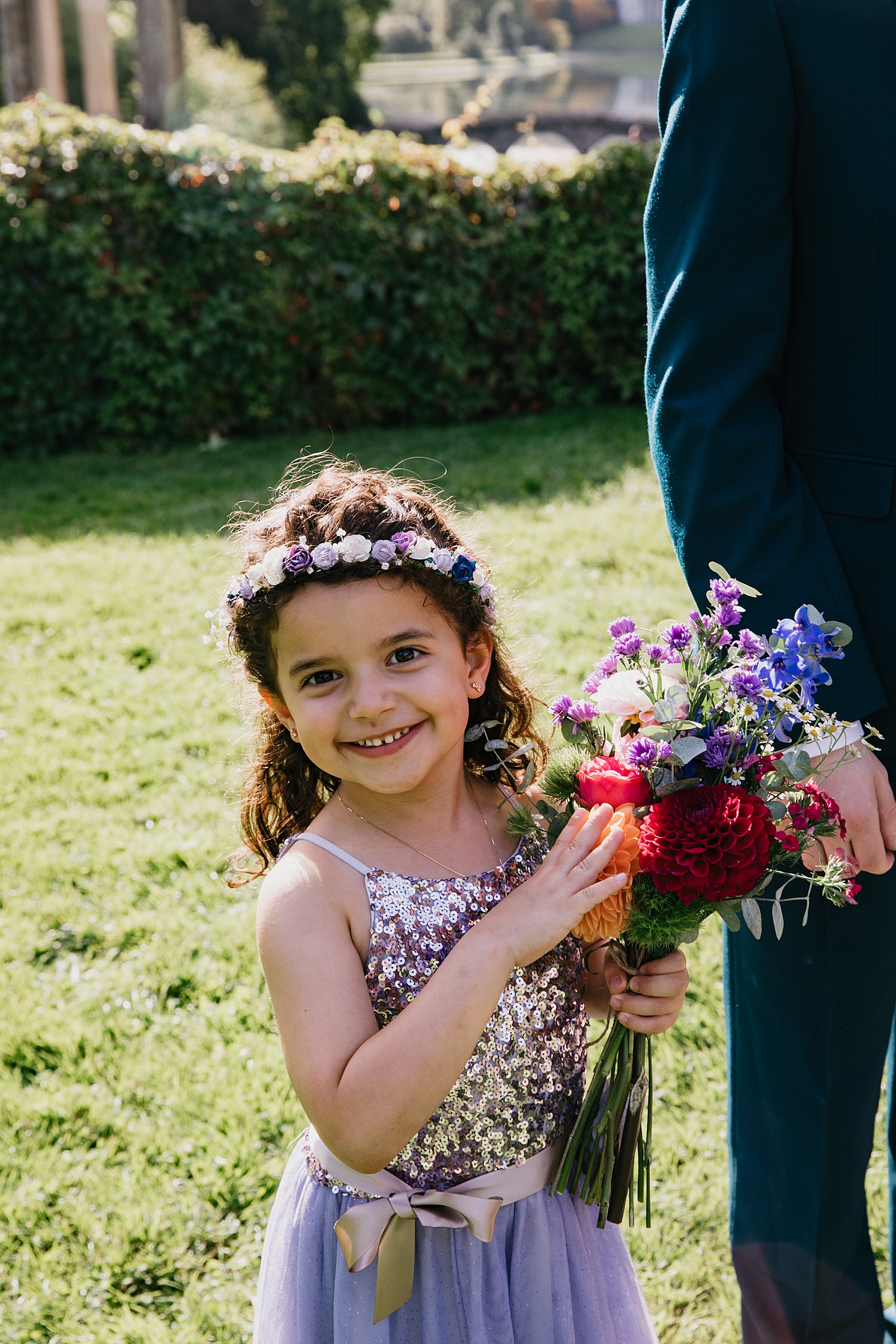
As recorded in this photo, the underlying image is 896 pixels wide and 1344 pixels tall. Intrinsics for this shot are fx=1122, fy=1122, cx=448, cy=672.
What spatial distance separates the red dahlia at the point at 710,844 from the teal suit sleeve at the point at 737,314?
0.93 feet

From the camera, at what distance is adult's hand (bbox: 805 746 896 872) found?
4.92 ft

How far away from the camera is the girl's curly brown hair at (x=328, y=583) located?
1743 mm

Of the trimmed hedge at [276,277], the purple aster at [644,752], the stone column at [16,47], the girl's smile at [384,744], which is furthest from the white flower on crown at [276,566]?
the stone column at [16,47]

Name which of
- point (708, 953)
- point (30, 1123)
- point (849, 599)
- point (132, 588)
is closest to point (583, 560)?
point (132, 588)

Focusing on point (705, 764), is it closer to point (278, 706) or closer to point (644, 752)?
point (644, 752)

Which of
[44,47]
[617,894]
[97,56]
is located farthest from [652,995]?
[97,56]

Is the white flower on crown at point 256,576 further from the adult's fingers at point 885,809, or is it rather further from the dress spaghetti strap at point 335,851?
the adult's fingers at point 885,809

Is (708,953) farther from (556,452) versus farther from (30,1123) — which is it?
(556,452)

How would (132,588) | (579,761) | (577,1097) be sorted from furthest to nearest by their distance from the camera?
(132,588) < (577,1097) < (579,761)

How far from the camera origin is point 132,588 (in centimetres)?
577

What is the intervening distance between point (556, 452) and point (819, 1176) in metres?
6.54

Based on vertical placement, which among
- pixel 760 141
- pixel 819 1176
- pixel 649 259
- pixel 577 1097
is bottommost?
pixel 819 1176

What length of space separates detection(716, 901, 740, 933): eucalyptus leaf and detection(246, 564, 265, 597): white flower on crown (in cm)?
81

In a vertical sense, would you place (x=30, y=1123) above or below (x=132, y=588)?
below
